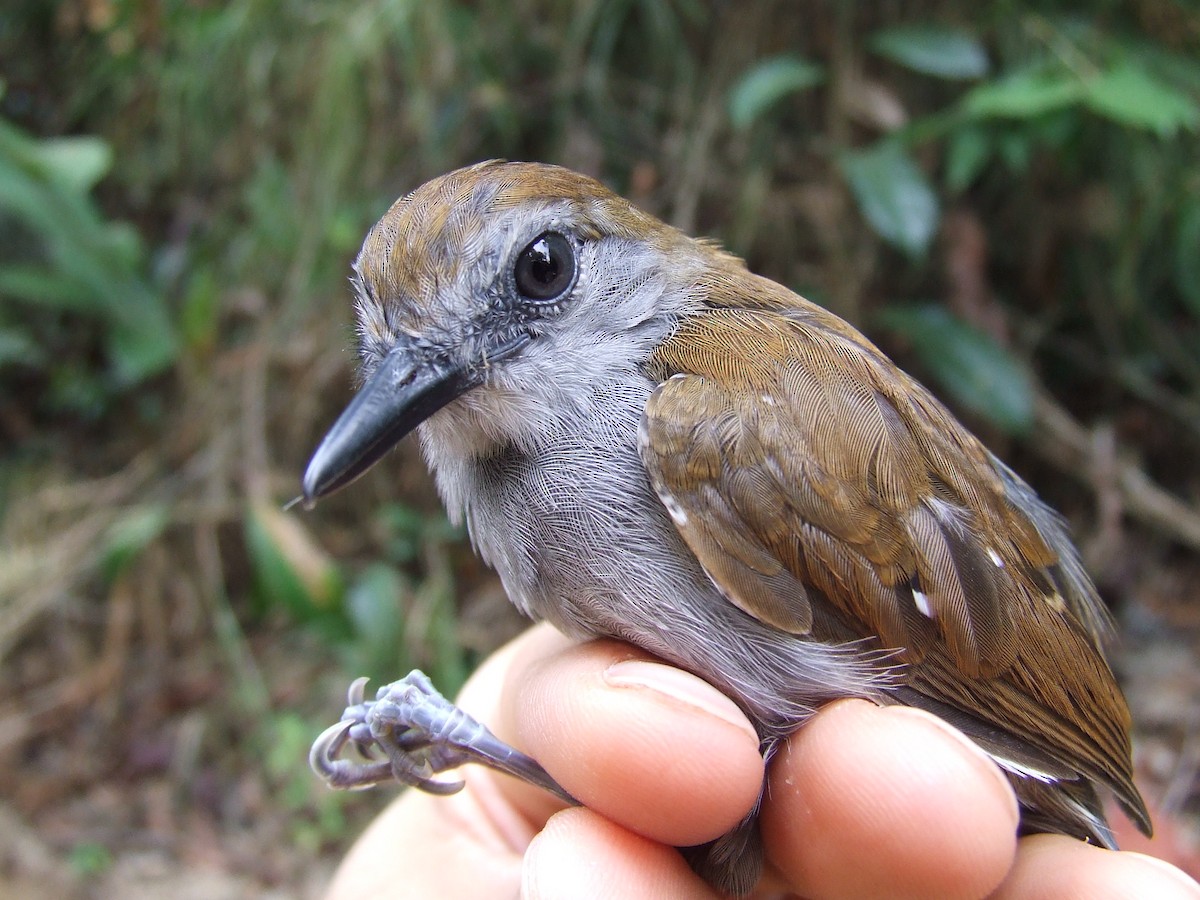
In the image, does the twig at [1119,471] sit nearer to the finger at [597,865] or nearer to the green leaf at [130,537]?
the finger at [597,865]

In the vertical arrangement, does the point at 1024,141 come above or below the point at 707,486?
above

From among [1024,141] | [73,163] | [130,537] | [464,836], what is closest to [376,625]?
[130,537]

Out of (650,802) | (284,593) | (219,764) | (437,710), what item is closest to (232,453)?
(284,593)

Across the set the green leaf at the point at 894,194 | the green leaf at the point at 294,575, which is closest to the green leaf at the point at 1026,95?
the green leaf at the point at 894,194

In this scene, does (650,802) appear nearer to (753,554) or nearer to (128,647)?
(753,554)

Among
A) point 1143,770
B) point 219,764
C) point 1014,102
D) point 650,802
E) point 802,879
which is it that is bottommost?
point 219,764

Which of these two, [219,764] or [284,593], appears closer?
[284,593]

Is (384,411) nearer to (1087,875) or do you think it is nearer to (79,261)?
(1087,875)
